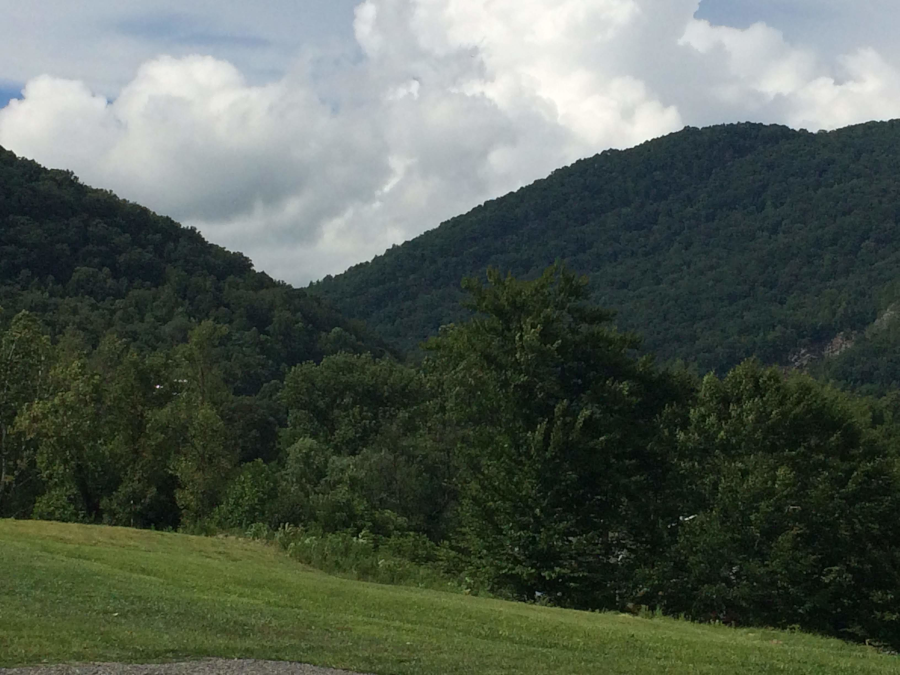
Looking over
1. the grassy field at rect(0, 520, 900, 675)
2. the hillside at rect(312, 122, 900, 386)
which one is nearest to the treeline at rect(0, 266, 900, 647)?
the grassy field at rect(0, 520, 900, 675)

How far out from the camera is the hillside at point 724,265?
148000 millimetres

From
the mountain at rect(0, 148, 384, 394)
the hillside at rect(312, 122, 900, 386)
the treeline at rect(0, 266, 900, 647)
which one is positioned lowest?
the treeline at rect(0, 266, 900, 647)

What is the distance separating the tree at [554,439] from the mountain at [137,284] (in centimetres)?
4732

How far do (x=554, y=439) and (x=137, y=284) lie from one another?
71.4 meters

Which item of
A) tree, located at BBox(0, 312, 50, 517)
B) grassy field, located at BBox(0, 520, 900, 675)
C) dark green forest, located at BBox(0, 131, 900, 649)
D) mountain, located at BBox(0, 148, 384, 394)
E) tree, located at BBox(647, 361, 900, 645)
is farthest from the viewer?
mountain, located at BBox(0, 148, 384, 394)

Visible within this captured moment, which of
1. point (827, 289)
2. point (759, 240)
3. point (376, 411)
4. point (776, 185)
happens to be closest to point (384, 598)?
point (376, 411)

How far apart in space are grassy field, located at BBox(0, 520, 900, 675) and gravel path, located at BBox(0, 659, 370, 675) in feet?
0.98

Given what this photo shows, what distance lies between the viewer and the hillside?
148000mm

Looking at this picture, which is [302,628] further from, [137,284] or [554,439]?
[137,284]

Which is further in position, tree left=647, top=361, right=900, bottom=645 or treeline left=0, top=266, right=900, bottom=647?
treeline left=0, top=266, right=900, bottom=647

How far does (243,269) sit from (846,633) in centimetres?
9251

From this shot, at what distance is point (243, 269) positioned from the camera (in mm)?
114562

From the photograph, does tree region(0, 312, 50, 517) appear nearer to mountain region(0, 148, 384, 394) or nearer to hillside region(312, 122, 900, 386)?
mountain region(0, 148, 384, 394)

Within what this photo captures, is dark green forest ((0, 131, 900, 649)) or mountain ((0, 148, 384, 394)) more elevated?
mountain ((0, 148, 384, 394))
